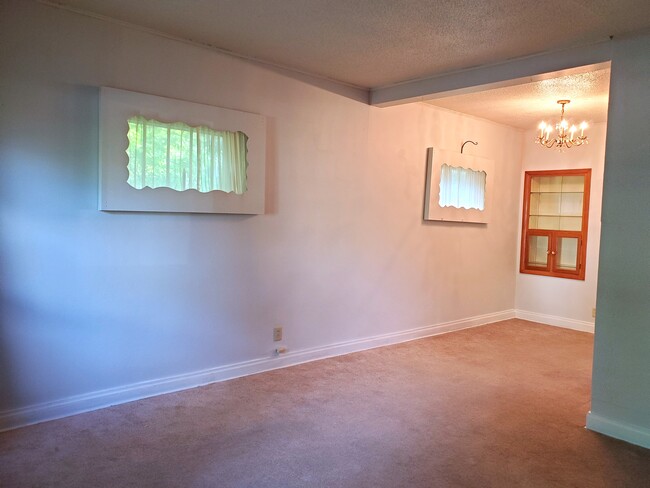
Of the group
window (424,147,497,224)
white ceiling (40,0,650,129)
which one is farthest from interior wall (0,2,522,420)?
white ceiling (40,0,650,129)

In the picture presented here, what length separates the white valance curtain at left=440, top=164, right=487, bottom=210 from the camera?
5305 millimetres

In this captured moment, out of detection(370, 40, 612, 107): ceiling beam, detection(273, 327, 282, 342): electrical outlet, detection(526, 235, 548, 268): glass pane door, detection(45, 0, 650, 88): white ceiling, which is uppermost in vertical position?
detection(45, 0, 650, 88): white ceiling

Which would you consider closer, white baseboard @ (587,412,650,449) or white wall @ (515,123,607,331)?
white baseboard @ (587,412,650,449)

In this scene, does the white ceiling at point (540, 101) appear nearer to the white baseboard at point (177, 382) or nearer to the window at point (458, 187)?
the window at point (458, 187)

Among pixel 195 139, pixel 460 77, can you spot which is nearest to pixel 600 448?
pixel 460 77

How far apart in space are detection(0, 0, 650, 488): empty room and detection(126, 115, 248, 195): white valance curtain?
0.01m

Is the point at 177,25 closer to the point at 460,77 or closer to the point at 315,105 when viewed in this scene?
the point at 315,105

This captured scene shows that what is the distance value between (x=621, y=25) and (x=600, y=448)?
7.93ft

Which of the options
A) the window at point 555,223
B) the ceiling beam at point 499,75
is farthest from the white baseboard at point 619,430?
the window at point 555,223

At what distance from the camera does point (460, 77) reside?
3805mm

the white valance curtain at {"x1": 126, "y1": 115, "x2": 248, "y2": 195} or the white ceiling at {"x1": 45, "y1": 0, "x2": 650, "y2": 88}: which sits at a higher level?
the white ceiling at {"x1": 45, "y1": 0, "x2": 650, "y2": 88}

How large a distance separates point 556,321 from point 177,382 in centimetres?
463

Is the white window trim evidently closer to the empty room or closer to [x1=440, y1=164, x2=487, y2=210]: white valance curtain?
the empty room

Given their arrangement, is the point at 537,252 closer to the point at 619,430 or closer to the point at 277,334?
the point at 619,430
